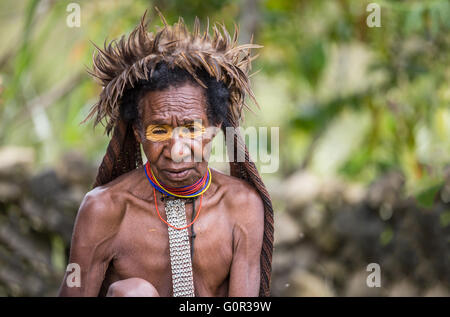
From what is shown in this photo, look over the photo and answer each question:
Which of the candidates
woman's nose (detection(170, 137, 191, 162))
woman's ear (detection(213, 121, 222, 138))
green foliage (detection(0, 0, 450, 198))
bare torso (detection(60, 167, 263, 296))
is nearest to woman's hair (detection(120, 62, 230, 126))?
woman's ear (detection(213, 121, 222, 138))

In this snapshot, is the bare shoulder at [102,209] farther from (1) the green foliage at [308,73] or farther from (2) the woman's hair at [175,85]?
(1) the green foliage at [308,73]

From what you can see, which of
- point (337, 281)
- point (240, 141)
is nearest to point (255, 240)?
point (240, 141)

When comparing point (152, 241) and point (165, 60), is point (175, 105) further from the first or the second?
point (152, 241)

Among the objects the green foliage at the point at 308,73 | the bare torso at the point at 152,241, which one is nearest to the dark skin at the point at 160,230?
the bare torso at the point at 152,241

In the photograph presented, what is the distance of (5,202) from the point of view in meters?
4.50

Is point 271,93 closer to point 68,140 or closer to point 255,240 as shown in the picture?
point 68,140

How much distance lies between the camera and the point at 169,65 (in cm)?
190

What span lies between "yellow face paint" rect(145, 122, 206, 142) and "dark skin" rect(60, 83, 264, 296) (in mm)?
20

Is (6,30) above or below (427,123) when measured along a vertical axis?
above

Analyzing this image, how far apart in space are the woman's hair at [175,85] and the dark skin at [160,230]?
0.08 ft

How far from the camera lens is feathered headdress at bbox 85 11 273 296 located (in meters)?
1.93

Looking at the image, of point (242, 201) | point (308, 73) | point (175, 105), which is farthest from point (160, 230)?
point (308, 73)

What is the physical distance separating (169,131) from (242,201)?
1.20 feet
